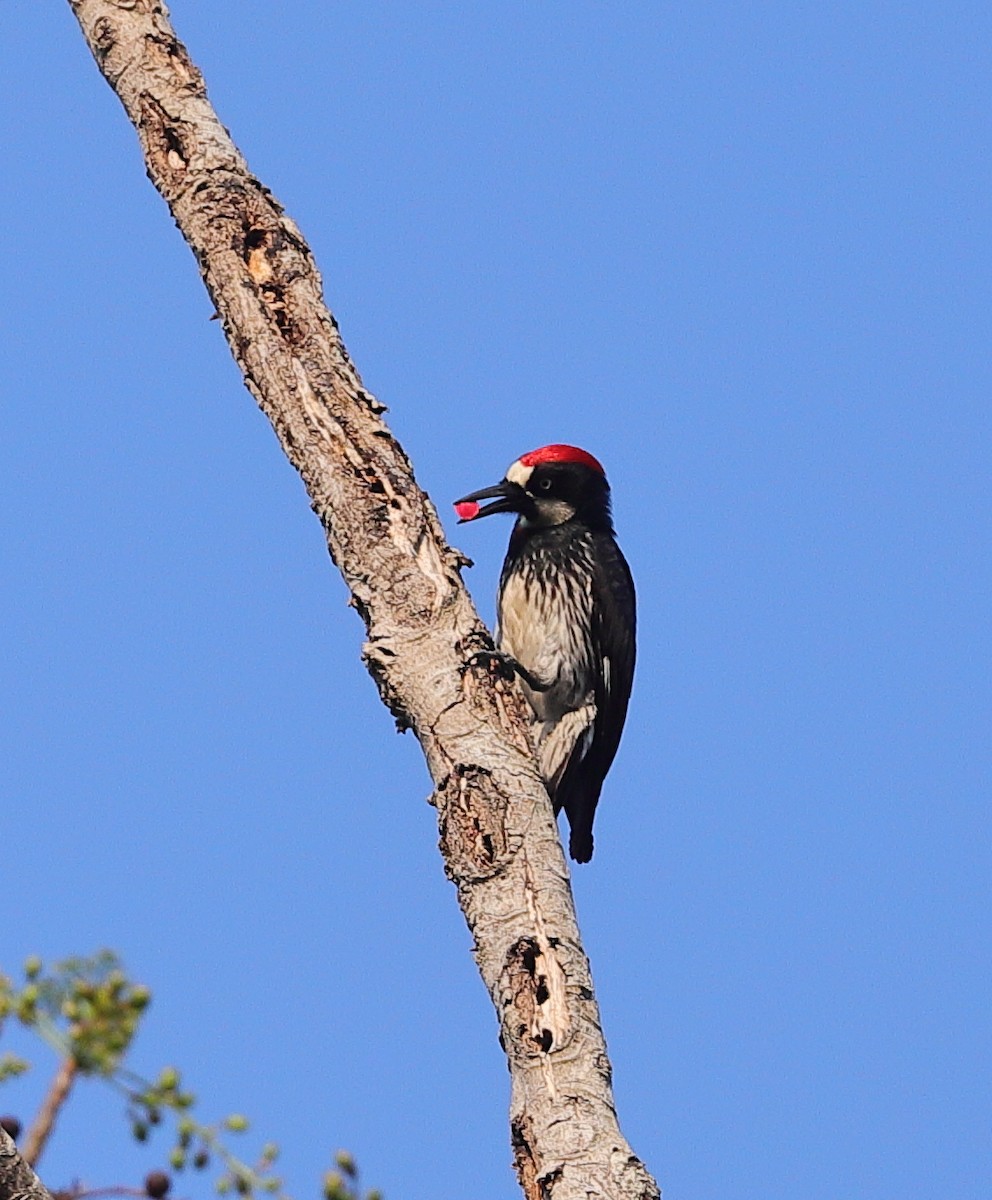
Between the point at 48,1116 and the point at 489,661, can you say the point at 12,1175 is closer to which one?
the point at 48,1116

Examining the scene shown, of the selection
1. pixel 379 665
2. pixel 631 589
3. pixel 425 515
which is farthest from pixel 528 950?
pixel 631 589

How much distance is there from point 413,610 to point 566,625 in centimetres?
211

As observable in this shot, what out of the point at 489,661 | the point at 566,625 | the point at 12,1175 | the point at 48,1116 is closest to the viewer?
the point at 48,1116

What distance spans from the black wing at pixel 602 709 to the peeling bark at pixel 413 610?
83.7 inches

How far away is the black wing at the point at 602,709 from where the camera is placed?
6.38 metres

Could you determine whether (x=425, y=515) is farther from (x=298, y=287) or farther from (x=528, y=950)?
(x=528, y=950)

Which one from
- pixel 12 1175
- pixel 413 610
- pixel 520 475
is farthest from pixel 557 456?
pixel 12 1175

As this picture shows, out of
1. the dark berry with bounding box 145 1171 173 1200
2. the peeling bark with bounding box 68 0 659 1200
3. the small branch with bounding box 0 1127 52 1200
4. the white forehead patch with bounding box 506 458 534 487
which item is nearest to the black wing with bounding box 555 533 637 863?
the white forehead patch with bounding box 506 458 534 487

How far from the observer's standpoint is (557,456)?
6801 millimetres

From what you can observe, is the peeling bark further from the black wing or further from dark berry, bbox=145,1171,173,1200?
the black wing

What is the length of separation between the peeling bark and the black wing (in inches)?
83.7

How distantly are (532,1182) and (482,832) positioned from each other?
875 mm

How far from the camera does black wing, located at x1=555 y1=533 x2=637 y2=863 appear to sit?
6.38m

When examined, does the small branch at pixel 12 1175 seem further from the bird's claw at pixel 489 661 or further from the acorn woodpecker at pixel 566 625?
the acorn woodpecker at pixel 566 625
